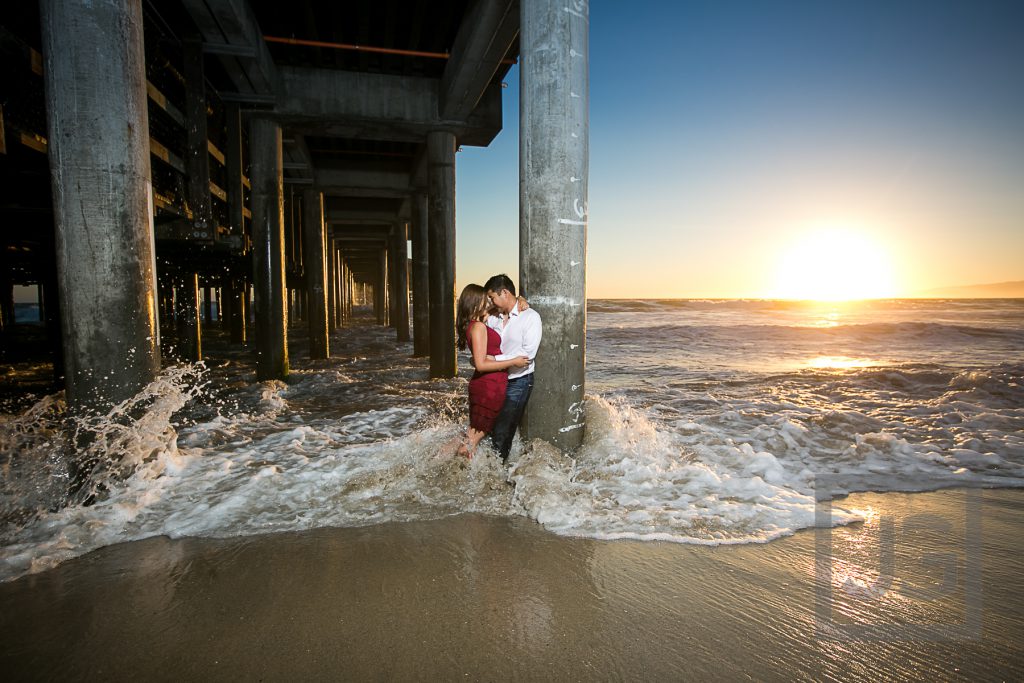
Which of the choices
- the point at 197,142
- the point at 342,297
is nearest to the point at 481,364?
the point at 197,142

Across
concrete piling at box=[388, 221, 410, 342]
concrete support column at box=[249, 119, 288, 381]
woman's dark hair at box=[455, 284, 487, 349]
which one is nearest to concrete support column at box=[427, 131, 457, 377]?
concrete support column at box=[249, 119, 288, 381]

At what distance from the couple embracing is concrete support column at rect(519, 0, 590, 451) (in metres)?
0.22

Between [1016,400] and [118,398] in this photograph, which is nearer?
[118,398]

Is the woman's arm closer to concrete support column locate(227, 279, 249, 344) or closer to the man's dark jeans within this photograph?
the man's dark jeans

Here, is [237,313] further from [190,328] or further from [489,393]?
[489,393]

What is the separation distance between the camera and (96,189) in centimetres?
362

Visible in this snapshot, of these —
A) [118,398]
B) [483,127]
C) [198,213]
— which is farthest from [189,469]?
[483,127]

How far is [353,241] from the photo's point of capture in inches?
985

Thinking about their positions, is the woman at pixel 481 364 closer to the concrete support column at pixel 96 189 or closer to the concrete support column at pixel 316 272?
the concrete support column at pixel 96 189

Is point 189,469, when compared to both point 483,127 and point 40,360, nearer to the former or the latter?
point 483,127

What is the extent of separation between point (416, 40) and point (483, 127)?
2.06 meters

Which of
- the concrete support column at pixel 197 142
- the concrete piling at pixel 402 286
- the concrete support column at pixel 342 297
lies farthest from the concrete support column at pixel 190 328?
Result: the concrete support column at pixel 342 297

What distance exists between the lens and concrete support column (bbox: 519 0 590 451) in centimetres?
411

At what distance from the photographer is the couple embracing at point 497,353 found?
3.79 metres
